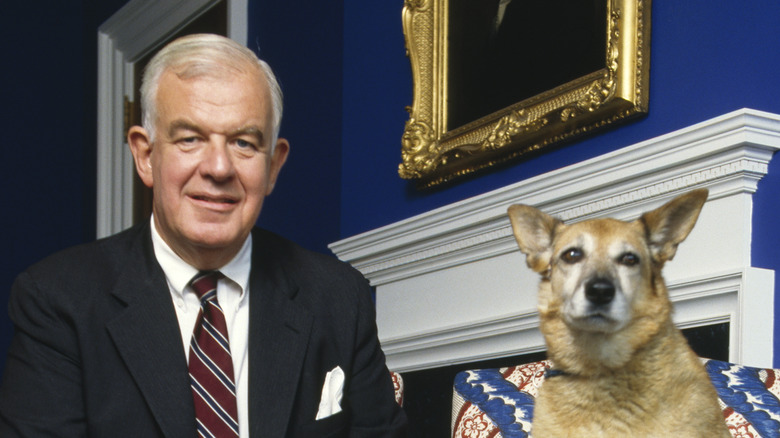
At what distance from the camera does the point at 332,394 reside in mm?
1729

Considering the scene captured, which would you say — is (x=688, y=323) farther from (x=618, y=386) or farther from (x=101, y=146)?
(x=101, y=146)

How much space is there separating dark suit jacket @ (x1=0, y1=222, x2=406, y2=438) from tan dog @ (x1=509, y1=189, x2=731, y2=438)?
0.37 m

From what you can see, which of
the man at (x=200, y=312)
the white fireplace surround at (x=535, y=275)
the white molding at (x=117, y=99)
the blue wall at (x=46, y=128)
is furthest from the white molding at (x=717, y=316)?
the blue wall at (x=46, y=128)

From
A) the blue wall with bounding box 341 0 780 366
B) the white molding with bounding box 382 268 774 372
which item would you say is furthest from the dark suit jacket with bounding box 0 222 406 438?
the blue wall with bounding box 341 0 780 366

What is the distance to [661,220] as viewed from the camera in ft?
5.67

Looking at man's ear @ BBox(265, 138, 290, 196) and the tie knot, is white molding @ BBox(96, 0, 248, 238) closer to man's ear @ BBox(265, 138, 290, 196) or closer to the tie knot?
man's ear @ BBox(265, 138, 290, 196)

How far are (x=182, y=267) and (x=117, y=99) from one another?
3.40 m

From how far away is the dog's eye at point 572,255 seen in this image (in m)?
1.80

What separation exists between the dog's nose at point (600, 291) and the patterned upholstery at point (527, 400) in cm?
18

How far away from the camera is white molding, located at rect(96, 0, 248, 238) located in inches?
186

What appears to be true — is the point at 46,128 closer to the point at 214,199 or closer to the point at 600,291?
the point at 214,199

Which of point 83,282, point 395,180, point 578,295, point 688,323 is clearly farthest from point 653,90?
point 83,282

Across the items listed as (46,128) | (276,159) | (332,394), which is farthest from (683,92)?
(46,128)

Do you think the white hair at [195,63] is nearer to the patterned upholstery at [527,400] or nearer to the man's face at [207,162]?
the man's face at [207,162]
